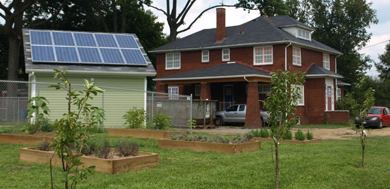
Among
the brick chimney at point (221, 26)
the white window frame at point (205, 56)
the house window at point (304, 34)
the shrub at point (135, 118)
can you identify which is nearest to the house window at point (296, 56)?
the house window at point (304, 34)

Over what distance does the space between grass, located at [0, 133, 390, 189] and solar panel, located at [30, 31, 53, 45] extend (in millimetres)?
10593

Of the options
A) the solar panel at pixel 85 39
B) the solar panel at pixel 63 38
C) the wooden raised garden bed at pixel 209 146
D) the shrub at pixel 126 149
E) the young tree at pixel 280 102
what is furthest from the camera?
the solar panel at pixel 85 39

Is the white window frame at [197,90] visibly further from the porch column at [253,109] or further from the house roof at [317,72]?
the house roof at [317,72]

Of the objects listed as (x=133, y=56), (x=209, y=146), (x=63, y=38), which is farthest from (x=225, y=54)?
(x=209, y=146)

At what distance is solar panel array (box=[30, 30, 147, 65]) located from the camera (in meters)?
19.2

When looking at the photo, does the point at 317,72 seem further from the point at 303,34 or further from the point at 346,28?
the point at 346,28

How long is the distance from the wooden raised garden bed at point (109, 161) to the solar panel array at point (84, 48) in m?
10.6

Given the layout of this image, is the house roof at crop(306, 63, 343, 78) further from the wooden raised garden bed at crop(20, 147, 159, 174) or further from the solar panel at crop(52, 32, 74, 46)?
the wooden raised garden bed at crop(20, 147, 159, 174)

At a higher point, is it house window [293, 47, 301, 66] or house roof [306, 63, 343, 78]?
house window [293, 47, 301, 66]

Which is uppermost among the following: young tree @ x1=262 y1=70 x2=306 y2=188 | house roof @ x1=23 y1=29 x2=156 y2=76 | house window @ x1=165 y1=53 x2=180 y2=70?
house window @ x1=165 y1=53 x2=180 y2=70

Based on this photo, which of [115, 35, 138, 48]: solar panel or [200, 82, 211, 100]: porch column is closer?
[115, 35, 138, 48]: solar panel

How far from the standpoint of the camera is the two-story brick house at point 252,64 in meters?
28.5

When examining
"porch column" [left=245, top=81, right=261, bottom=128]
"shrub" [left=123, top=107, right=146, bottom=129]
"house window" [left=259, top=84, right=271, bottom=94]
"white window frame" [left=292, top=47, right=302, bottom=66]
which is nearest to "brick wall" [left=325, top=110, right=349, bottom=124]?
"white window frame" [left=292, top=47, right=302, bottom=66]

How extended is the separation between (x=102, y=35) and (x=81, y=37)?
1.37m
